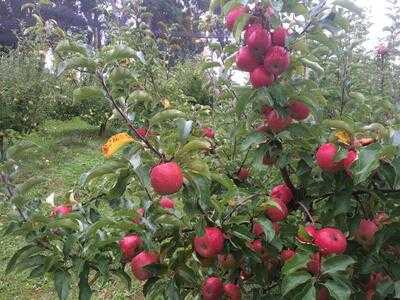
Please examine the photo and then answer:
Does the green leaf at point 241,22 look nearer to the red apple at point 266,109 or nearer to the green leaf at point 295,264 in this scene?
the red apple at point 266,109

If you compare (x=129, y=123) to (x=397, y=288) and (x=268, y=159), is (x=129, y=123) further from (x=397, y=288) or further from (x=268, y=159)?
(x=397, y=288)

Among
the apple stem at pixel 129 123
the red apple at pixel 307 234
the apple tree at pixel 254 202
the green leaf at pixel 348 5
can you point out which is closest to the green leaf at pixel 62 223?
the apple tree at pixel 254 202

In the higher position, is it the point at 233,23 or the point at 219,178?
the point at 233,23

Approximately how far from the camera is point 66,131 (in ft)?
30.6

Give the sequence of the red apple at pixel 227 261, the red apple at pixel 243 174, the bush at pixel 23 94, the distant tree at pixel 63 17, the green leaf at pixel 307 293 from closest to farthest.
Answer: the green leaf at pixel 307 293 < the red apple at pixel 227 261 < the red apple at pixel 243 174 < the bush at pixel 23 94 < the distant tree at pixel 63 17

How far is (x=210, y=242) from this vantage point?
5.45 ft

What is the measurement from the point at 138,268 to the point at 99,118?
25.0ft

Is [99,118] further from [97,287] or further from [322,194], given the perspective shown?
[322,194]

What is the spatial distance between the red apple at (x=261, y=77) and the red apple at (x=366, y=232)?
557 millimetres

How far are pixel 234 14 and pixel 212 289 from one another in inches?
37.6

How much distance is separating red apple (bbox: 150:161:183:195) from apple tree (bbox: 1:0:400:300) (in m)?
0.02

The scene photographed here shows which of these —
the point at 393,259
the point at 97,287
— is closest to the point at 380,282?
the point at 393,259

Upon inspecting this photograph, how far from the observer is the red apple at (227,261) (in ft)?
6.24

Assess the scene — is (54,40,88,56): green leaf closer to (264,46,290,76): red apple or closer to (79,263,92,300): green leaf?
(264,46,290,76): red apple
